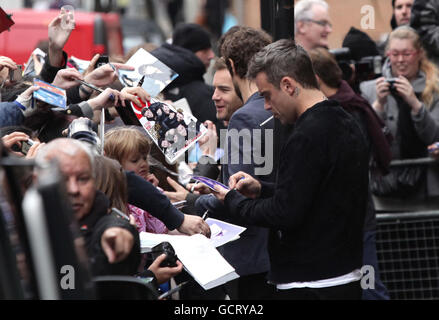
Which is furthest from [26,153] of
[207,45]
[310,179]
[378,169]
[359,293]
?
[207,45]

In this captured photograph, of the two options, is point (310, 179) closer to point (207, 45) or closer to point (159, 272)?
point (159, 272)

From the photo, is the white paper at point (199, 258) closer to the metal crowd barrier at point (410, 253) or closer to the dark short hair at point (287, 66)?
the dark short hair at point (287, 66)

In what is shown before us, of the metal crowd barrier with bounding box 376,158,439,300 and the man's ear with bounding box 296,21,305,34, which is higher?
the man's ear with bounding box 296,21,305,34

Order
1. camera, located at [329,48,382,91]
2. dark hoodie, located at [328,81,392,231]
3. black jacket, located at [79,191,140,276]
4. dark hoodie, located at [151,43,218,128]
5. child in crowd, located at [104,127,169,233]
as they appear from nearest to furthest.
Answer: black jacket, located at [79,191,140,276] → child in crowd, located at [104,127,169,233] → dark hoodie, located at [328,81,392,231] → dark hoodie, located at [151,43,218,128] → camera, located at [329,48,382,91]

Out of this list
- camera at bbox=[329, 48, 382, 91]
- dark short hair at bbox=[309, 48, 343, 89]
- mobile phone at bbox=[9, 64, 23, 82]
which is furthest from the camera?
camera at bbox=[329, 48, 382, 91]

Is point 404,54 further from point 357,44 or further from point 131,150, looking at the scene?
point 131,150

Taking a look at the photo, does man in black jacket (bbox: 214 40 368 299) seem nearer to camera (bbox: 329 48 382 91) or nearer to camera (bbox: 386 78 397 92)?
camera (bbox: 386 78 397 92)

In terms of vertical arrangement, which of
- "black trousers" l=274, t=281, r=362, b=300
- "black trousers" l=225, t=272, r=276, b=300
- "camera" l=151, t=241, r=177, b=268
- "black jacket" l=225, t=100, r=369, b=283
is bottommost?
"black trousers" l=225, t=272, r=276, b=300

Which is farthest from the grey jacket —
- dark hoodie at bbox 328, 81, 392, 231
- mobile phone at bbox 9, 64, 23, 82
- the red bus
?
the red bus

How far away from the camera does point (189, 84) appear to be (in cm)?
710

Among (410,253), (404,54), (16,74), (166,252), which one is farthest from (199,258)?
(404,54)

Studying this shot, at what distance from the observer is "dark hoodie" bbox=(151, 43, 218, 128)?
273 inches

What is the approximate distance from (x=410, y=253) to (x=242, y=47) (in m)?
2.48
